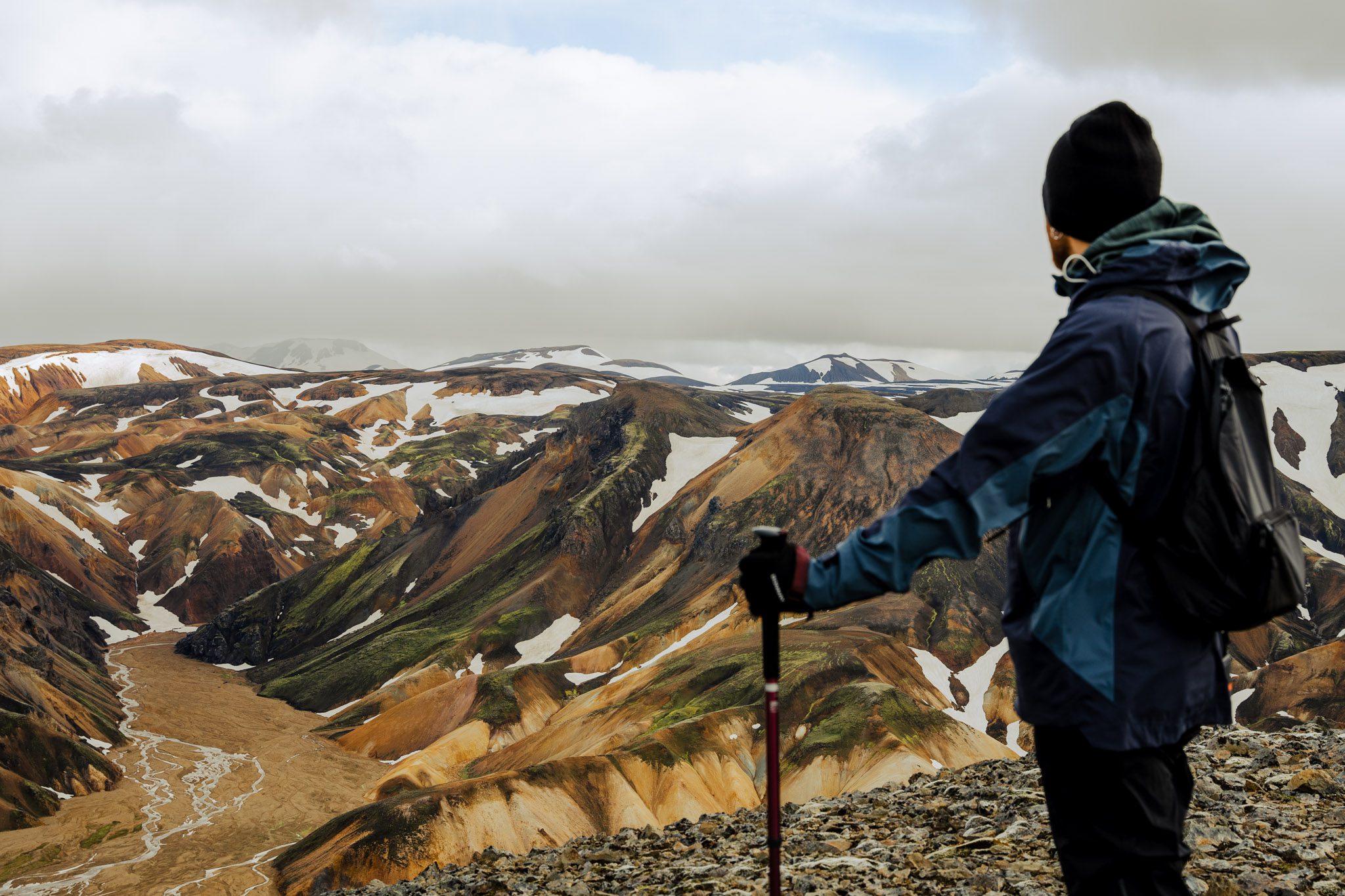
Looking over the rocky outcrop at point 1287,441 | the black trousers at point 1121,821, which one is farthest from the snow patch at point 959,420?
the black trousers at point 1121,821

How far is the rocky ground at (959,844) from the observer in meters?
8.35

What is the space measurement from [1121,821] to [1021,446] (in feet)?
4.86

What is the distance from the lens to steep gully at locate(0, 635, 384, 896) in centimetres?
5762

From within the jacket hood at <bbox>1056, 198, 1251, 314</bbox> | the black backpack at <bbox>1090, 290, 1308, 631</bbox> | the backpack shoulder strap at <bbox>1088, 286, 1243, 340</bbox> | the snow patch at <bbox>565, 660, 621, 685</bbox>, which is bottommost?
the snow patch at <bbox>565, 660, 621, 685</bbox>

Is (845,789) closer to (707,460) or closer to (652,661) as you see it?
(652,661)

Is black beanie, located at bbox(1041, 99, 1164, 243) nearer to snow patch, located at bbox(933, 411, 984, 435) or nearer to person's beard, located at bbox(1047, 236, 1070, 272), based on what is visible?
person's beard, located at bbox(1047, 236, 1070, 272)

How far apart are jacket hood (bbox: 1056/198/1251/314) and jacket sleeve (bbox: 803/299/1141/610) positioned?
0.19 m

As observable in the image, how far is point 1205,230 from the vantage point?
152 inches

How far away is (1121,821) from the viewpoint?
362 centimetres

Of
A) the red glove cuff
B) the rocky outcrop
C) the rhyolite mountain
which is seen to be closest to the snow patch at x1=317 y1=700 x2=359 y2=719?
the rhyolite mountain

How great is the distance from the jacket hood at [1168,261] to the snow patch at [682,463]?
114 m

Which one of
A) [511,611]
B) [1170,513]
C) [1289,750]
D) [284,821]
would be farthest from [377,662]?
[1170,513]

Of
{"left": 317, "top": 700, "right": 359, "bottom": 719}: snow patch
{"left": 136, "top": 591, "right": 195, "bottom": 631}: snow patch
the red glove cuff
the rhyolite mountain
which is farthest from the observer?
{"left": 136, "top": 591, "right": 195, "bottom": 631}: snow patch

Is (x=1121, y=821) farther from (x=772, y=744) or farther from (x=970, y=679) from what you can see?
(x=970, y=679)
